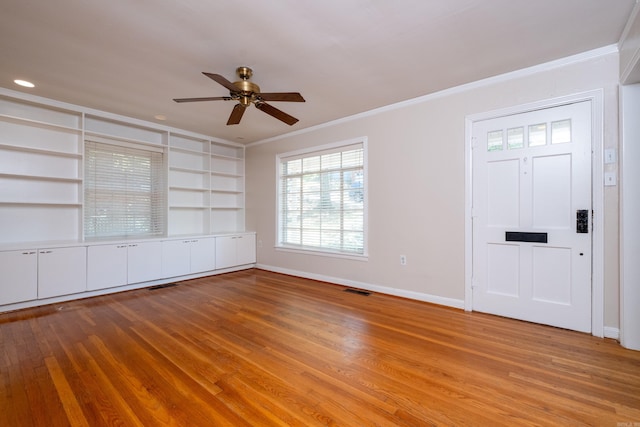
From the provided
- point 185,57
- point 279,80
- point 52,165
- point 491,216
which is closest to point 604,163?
point 491,216

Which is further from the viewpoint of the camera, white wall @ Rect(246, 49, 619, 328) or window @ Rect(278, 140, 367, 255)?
window @ Rect(278, 140, 367, 255)

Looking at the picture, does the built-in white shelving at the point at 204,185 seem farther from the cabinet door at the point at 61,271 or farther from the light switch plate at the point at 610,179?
the light switch plate at the point at 610,179

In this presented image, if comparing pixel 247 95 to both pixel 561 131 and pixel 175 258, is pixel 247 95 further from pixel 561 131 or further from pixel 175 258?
pixel 175 258

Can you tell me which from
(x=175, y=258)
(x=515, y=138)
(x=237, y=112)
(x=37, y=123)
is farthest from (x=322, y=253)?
(x=37, y=123)

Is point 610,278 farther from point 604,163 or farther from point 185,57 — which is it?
point 185,57

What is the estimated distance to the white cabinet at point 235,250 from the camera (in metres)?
5.30

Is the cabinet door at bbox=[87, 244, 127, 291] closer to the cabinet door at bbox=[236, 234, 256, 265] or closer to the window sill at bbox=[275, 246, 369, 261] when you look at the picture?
→ the cabinet door at bbox=[236, 234, 256, 265]

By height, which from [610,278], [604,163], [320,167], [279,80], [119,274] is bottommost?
[119,274]

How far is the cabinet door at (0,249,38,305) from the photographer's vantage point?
3.23 meters

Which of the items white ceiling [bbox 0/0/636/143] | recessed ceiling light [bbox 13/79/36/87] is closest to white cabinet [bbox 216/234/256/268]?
white ceiling [bbox 0/0/636/143]

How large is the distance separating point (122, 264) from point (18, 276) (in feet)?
3.41

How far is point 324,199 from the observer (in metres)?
4.84

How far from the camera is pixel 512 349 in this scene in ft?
7.76

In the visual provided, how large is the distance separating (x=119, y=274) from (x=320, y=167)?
3469mm
